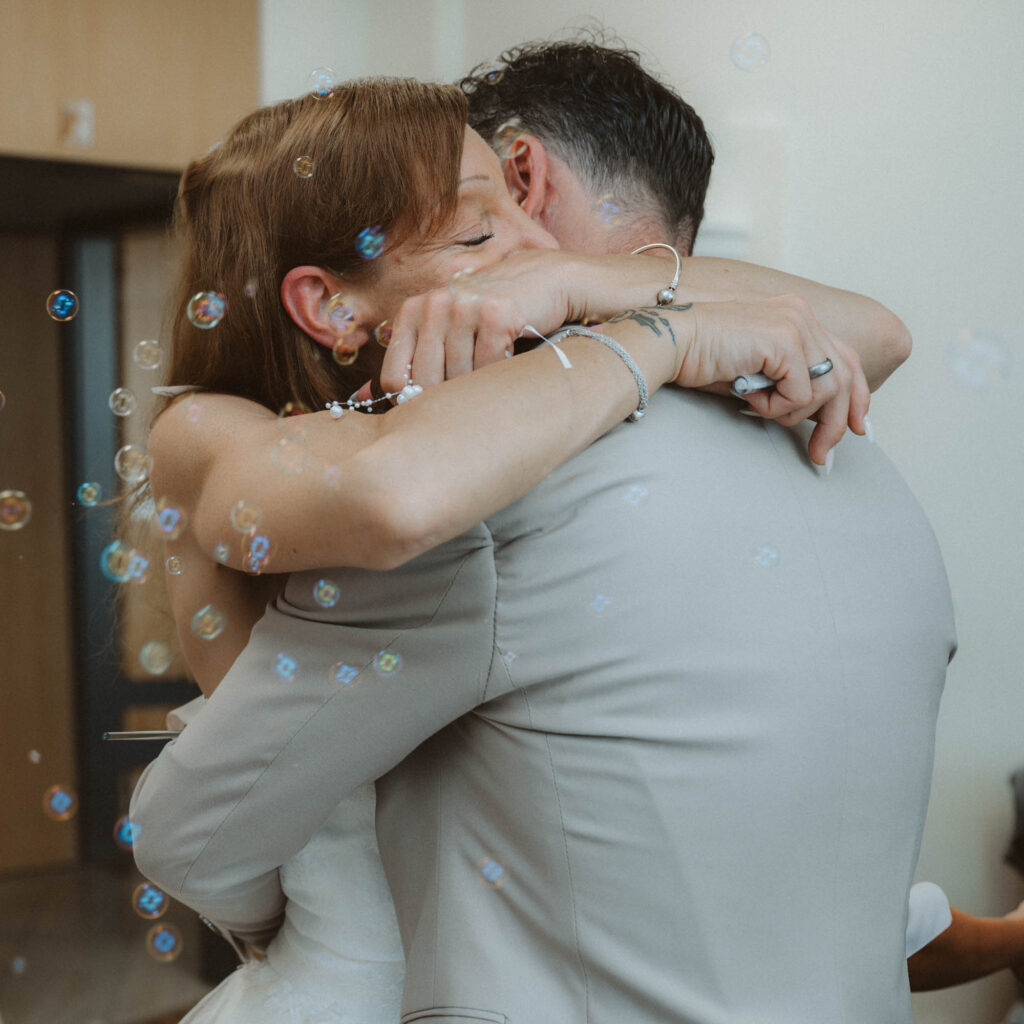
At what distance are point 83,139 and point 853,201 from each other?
1935 mm

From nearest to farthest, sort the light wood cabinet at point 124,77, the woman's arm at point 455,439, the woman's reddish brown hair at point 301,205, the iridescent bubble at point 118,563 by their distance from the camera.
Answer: the woman's arm at point 455,439
the woman's reddish brown hair at point 301,205
the iridescent bubble at point 118,563
the light wood cabinet at point 124,77

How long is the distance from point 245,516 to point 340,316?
321 mm

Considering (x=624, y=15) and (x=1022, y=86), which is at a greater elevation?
(x=624, y=15)

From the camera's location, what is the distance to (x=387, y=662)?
669 mm

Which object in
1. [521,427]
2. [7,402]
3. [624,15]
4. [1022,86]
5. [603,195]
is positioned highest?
[624,15]

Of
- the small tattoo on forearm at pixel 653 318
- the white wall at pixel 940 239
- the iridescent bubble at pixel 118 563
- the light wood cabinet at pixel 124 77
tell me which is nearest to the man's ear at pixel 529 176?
the small tattoo on forearm at pixel 653 318

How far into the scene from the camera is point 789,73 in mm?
1973

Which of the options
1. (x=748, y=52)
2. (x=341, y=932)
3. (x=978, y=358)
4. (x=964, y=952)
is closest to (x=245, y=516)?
(x=341, y=932)

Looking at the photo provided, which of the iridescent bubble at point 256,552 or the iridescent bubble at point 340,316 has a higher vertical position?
the iridescent bubble at point 340,316

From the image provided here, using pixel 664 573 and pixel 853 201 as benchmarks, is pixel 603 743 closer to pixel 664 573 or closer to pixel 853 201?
pixel 664 573

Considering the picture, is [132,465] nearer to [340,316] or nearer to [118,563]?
[118,563]

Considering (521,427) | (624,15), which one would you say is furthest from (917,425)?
(521,427)

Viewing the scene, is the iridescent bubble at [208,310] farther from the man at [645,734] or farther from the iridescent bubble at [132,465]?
the man at [645,734]

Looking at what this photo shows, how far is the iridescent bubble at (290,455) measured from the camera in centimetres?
65
